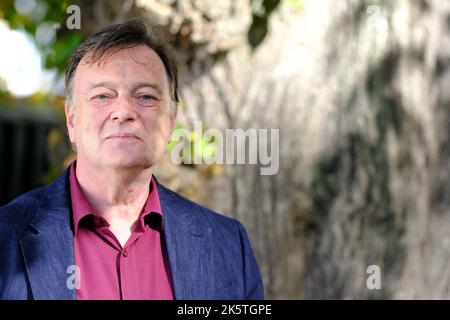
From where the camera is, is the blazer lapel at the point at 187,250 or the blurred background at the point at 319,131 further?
the blurred background at the point at 319,131

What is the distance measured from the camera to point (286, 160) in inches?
119

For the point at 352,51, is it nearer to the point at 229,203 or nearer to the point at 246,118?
the point at 246,118

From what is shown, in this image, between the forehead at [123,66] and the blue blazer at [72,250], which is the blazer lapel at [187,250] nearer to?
the blue blazer at [72,250]

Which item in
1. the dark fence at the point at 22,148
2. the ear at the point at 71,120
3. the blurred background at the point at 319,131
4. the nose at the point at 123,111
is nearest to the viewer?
the nose at the point at 123,111

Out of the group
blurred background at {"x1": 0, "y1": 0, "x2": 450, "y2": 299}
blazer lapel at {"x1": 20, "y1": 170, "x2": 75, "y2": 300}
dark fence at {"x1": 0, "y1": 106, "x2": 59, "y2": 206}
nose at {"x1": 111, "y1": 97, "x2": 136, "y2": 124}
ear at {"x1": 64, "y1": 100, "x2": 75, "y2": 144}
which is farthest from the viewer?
dark fence at {"x1": 0, "y1": 106, "x2": 59, "y2": 206}

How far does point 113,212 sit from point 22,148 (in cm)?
481

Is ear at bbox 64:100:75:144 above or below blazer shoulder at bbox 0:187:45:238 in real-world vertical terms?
above

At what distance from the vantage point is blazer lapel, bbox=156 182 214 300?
1.90 m

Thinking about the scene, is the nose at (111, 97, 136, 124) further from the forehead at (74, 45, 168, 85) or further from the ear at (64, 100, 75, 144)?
the ear at (64, 100, 75, 144)

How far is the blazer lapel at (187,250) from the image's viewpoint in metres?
1.90

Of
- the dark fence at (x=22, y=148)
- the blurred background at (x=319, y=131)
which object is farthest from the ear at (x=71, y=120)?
the dark fence at (x=22, y=148)

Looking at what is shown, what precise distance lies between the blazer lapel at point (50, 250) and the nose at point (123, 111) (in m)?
0.26

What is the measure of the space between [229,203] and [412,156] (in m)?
0.80

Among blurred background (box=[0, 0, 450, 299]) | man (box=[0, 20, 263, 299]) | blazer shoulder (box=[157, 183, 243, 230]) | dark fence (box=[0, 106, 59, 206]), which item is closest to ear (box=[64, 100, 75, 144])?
man (box=[0, 20, 263, 299])
